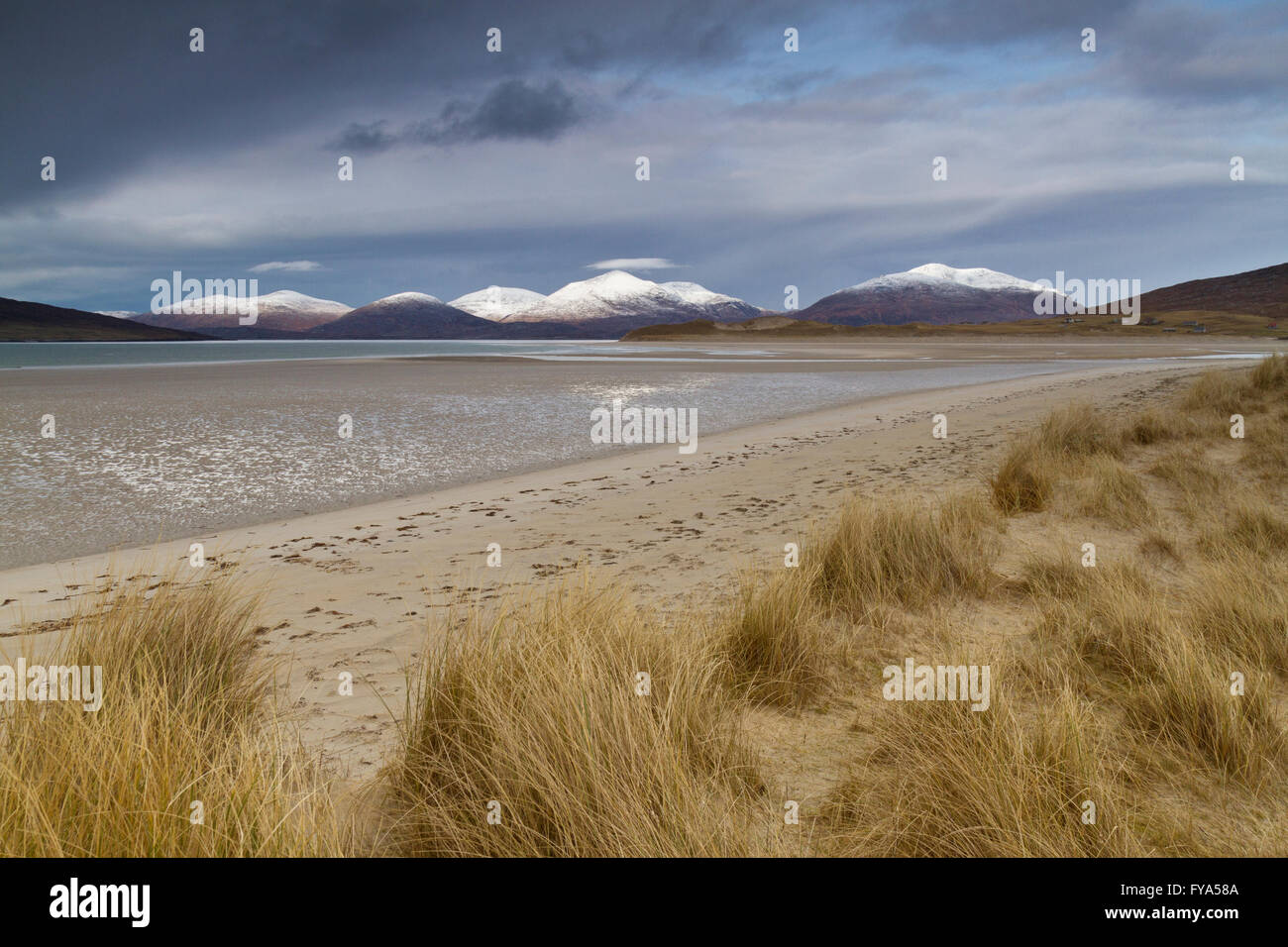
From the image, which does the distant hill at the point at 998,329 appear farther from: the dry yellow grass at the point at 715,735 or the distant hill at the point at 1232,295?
the dry yellow grass at the point at 715,735

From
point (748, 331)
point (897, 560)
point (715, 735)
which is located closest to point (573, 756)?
point (715, 735)

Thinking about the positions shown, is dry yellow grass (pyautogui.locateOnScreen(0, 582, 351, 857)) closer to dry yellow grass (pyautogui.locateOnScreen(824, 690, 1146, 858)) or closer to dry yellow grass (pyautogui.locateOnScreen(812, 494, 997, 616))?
dry yellow grass (pyautogui.locateOnScreen(824, 690, 1146, 858))

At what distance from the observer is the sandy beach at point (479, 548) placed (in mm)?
4375

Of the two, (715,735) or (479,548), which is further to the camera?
(479,548)

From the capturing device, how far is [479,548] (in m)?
7.21

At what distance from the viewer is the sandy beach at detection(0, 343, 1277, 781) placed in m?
4.38

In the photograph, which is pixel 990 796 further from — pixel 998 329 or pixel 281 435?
pixel 998 329

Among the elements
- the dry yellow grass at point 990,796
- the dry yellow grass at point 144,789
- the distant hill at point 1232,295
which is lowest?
the dry yellow grass at point 990,796

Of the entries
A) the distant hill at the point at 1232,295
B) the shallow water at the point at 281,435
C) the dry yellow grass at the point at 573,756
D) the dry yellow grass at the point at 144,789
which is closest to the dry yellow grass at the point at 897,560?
the dry yellow grass at the point at 573,756

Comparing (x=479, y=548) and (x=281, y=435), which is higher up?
(x=281, y=435)

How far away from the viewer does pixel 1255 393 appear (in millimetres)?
12523
